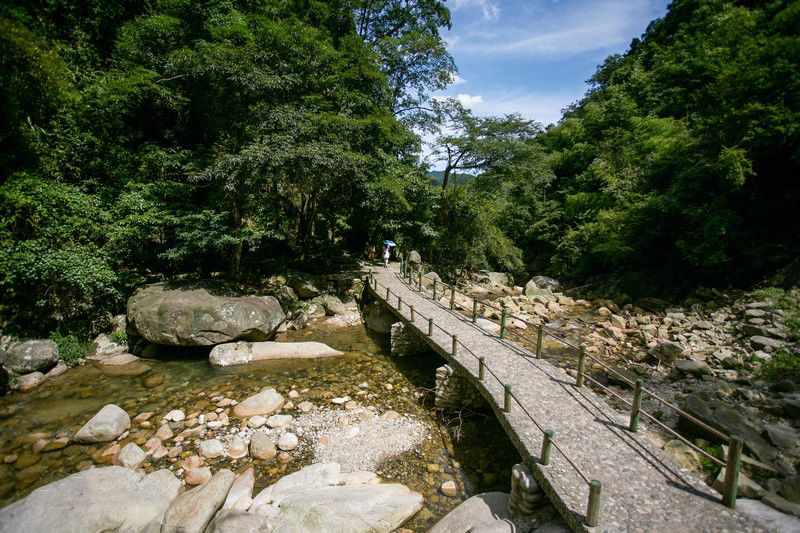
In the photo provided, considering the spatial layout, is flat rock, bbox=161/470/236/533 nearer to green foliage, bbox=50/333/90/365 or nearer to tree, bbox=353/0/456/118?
green foliage, bbox=50/333/90/365

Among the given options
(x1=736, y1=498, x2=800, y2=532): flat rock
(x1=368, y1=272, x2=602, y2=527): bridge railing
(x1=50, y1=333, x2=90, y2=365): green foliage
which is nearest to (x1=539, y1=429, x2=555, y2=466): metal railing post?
(x1=368, y1=272, x2=602, y2=527): bridge railing

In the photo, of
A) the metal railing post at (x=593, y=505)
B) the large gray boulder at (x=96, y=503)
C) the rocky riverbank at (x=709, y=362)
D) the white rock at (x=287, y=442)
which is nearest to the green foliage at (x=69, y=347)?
the large gray boulder at (x=96, y=503)

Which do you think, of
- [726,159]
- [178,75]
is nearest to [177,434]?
[178,75]

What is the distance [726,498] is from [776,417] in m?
5.18

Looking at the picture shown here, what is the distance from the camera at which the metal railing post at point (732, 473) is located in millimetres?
3951

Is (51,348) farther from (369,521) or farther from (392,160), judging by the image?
(392,160)

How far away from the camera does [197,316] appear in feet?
36.4

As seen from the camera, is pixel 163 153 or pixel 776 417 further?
pixel 163 153

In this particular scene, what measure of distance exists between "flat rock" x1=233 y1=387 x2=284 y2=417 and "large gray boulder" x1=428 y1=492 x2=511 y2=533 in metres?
5.22

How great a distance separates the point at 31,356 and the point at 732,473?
53.6ft

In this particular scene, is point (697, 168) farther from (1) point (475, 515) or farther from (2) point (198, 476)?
(2) point (198, 476)

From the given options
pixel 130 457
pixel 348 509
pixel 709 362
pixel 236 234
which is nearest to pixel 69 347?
pixel 236 234

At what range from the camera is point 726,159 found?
1218 cm

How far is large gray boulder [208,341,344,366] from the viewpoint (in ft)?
35.6
